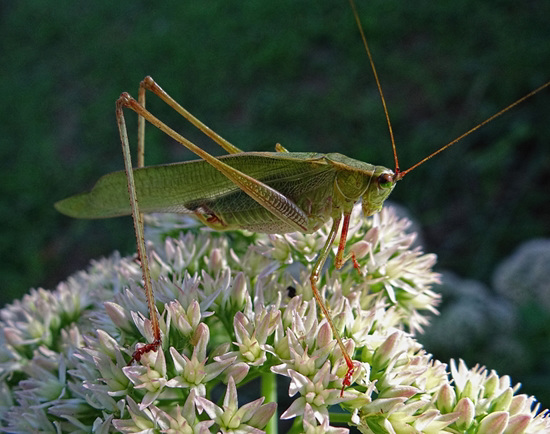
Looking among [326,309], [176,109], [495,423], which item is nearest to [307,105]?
[176,109]

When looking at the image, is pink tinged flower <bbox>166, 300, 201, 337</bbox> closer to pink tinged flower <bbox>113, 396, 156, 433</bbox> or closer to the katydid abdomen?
pink tinged flower <bbox>113, 396, 156, 433</bbox>

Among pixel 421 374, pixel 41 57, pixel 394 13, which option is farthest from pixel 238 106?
pixel 421 374

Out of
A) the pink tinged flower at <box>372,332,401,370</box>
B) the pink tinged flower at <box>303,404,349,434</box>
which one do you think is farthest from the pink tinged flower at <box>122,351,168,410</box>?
the pink tinged flower at <box>372,332,401,370</box>

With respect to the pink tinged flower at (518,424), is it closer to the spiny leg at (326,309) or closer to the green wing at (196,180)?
the spiny leg at (326,309)

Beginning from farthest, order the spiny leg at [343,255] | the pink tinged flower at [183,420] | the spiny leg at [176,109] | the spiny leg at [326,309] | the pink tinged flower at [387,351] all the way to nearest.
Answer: the spiny leg at [176,109]
the spiny leg at [343,255]
the pink tinged flower at [387,351]
the spiny leg at [326,309]
the pink tinged flower at [183,420]

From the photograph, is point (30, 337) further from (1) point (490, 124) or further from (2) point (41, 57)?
(2) point (41, 57)

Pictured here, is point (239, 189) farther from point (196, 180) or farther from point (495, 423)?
point (495, 423)

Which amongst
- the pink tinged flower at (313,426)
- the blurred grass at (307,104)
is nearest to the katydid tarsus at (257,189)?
the pink tinged flower at (313,426)
